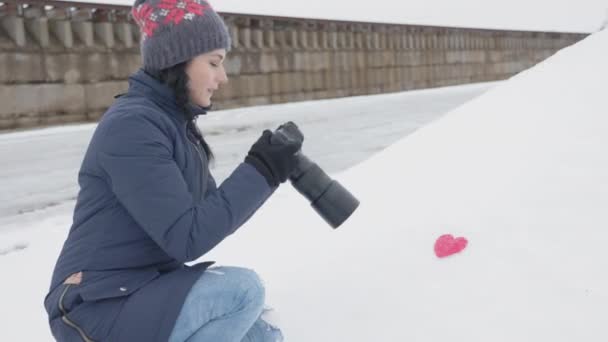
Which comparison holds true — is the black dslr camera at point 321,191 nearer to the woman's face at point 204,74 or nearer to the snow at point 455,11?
the woman's face at point 204,74

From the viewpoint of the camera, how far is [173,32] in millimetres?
1569

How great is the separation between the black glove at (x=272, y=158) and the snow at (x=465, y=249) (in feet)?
2.49

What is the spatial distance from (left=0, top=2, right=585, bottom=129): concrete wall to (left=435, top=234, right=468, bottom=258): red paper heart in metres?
8.85

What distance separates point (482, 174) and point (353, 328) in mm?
1266

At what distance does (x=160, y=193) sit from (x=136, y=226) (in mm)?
158

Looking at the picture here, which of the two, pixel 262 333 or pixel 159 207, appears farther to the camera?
pixel 262 333

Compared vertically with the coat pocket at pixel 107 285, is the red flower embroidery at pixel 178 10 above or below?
above

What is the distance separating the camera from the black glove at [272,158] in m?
1.60

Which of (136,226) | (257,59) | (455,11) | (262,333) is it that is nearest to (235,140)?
(257,59)

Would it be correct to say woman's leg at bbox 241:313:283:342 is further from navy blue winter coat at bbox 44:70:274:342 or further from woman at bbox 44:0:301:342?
navy blue winter coat at bbox 44:70:274:342

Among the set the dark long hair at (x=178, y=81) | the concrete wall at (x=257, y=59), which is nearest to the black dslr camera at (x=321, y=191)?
the dark long hair at (x=178, y=81)

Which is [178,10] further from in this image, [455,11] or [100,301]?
[455,11]

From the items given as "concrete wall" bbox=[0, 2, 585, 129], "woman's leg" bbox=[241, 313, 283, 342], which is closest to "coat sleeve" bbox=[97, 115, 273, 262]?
"woman's leg" bbox=[241, 313, 283, 342]

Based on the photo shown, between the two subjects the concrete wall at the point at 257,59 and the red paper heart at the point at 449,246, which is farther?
the concrete wall at the point at 257,59
